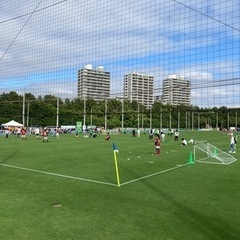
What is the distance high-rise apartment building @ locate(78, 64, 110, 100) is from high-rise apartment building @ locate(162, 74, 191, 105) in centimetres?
636

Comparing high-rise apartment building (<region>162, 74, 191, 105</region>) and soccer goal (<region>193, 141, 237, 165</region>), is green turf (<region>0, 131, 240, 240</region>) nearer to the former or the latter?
soccer goal (<region>193, 141, 237, 165</region>)

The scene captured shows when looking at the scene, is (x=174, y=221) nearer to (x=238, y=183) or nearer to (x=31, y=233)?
(x=31, y=233)

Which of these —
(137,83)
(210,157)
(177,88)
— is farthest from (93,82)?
(210,157)

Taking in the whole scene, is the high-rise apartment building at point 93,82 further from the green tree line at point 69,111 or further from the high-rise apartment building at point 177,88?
the green tree line at point 69,111

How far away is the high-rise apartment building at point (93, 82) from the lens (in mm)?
35344

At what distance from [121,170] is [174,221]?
22.6ft

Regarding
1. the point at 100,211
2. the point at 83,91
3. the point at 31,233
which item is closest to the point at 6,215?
the point at 31,233

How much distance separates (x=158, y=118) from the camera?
88.9m

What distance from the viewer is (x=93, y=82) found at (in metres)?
38.0

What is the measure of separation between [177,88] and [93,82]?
35.3 ft

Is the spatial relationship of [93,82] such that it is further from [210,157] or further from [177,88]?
[210,157]

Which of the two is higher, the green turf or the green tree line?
the green tree line

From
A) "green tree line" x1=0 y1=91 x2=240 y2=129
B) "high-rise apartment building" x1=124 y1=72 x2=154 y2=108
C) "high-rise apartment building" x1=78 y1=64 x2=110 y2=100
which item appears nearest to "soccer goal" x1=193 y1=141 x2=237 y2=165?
"high-rise apartment building" x1=124 y1=72 x2=154 y2=108

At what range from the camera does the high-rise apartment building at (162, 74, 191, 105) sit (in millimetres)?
28681
